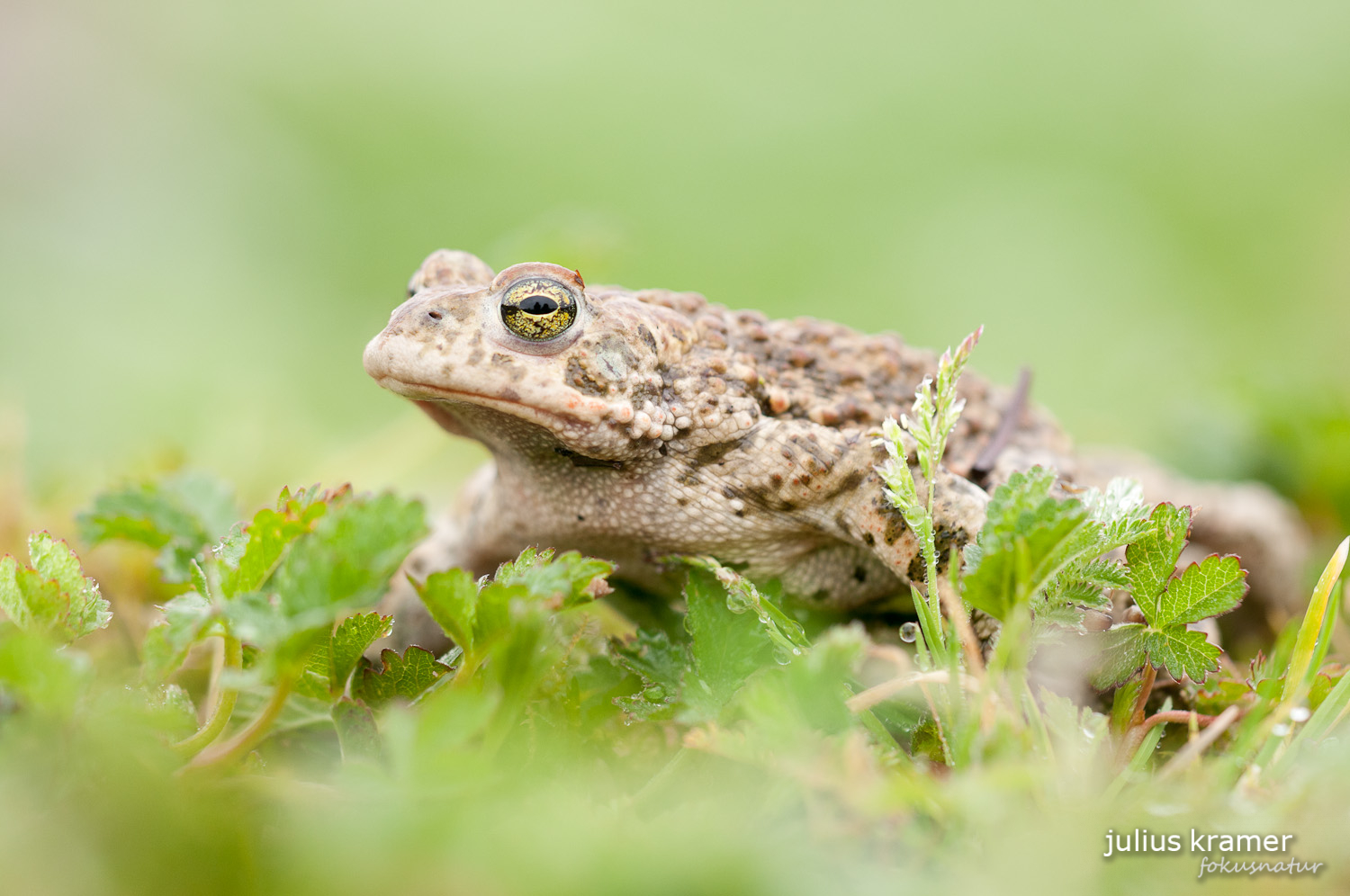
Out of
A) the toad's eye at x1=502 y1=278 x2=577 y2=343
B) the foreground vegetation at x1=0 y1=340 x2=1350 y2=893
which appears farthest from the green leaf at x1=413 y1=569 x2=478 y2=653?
the toad's eye at x1=502 y1=278 x2=577 y2=343

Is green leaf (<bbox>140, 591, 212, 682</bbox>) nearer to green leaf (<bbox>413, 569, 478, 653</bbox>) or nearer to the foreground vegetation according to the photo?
the foreground vegetation

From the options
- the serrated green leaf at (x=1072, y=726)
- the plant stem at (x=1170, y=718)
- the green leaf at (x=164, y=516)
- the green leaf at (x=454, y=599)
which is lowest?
the serrated green leaf at (x=1072, y=726)

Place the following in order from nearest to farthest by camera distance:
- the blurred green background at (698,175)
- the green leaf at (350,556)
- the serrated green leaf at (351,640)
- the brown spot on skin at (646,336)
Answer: the green leaf at (350,556)
the serrated green leaf at (351,640)
the brown spot on skin at (646,336)
the blurred green background at (698,175)

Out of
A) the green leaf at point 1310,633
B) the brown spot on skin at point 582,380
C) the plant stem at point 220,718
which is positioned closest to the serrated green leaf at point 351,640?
the plant stem at point 220,718

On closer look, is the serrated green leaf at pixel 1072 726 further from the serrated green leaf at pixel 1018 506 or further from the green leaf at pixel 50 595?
the green leaf at pixel 50 595

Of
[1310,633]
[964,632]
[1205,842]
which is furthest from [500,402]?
[1310,633]

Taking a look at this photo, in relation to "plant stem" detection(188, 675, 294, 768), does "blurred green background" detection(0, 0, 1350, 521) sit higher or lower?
higher

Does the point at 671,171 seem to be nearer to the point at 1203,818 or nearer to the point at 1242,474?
the point at 1242,474
